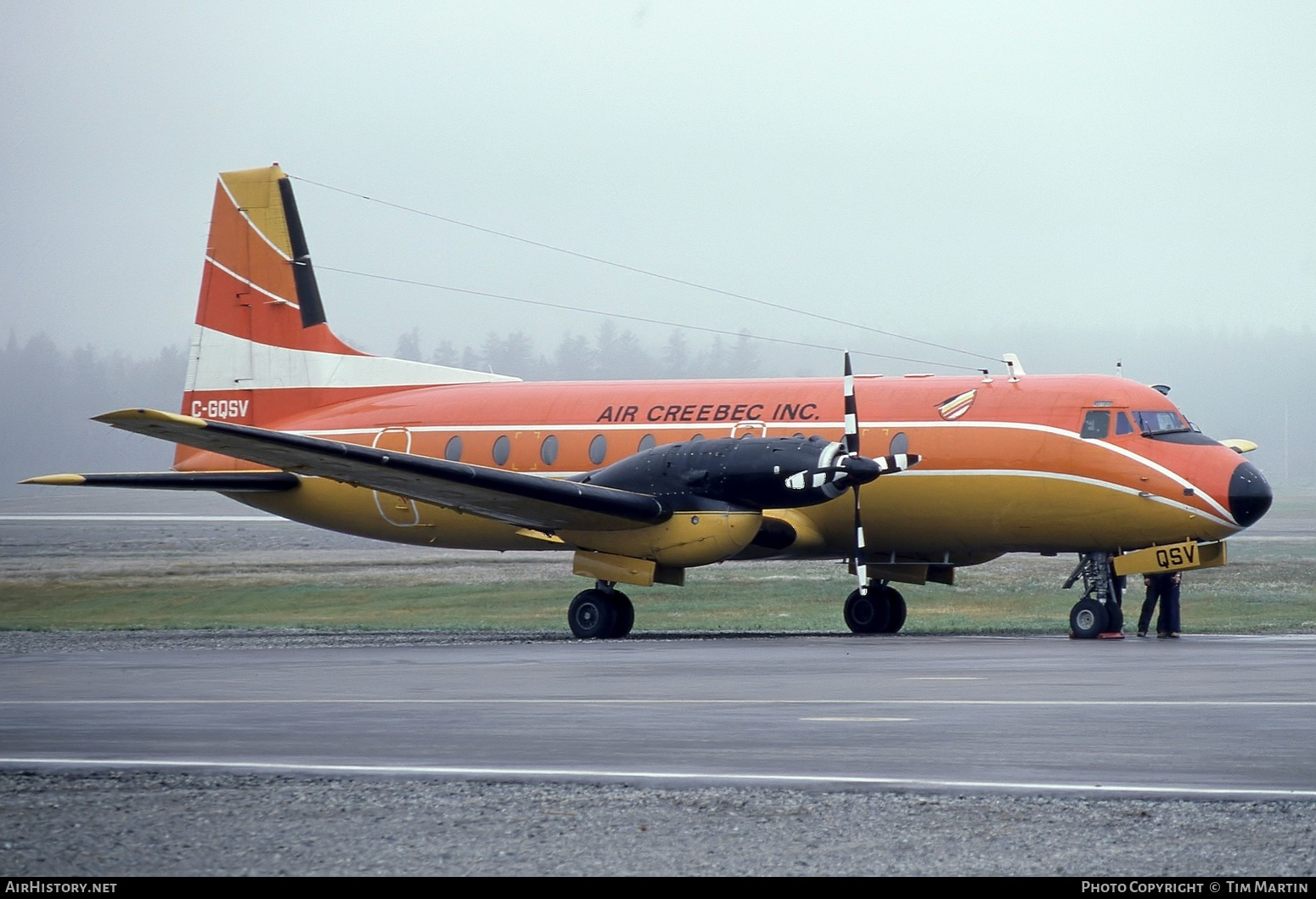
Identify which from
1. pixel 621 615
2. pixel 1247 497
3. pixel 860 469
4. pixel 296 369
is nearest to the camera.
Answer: pixel 1247 497

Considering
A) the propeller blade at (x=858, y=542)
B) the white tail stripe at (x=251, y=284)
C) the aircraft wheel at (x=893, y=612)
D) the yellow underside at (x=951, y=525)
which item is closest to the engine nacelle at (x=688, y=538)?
the yellow underside at (x=951, y=525)

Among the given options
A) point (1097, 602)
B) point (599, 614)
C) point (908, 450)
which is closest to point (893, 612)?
point (908, 450)

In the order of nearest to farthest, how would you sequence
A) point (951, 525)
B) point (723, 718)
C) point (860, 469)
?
1. point (723, 718)
2. point (860, 469)
3. point (951, 525)

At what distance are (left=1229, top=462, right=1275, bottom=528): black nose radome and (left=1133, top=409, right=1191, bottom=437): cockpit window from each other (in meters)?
1.27

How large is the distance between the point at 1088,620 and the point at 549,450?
8.56 metres

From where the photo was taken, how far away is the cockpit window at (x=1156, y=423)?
2189 cm

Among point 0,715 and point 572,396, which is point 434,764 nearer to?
point 0,715

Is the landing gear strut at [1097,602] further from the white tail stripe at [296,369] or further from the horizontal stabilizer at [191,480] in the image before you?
the horizontal stabilizer at [191,480]

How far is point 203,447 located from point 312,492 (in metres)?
4.77

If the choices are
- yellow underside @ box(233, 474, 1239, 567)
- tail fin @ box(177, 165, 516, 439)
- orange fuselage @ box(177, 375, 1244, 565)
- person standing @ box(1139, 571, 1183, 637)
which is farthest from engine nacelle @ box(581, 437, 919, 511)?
tail fin @ box(177, 165, 516, 439)

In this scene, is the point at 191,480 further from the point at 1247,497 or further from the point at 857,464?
the point at 1247,497

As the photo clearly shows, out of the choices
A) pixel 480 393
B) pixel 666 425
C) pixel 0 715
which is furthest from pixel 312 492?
pixel 0 715

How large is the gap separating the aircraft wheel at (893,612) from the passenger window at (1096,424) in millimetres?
4189

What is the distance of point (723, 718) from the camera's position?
11875 millimetres
